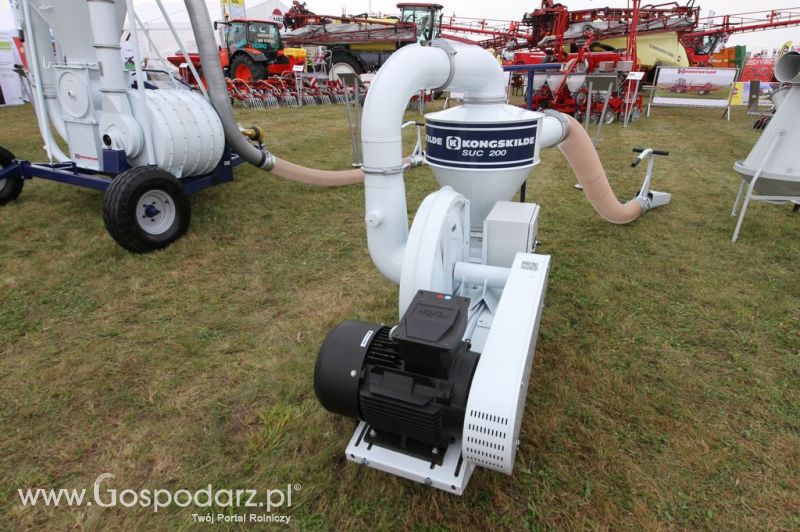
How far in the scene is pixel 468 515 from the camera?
2.03 metres

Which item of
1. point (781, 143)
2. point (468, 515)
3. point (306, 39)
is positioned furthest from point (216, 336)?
point (306, 39)

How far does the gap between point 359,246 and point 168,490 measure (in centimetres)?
311

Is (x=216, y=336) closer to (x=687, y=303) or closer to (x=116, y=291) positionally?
(x=116, y=291)

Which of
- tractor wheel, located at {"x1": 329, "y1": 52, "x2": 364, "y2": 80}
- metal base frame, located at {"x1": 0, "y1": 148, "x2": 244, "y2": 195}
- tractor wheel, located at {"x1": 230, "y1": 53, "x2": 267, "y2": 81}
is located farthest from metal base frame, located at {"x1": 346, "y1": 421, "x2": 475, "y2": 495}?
tractor wheel, located at {"x1": 329, "y1": 52, "x2": 364, "y2": 80}

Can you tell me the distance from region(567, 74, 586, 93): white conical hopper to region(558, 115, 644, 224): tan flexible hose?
845 cm

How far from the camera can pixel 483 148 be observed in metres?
2.96

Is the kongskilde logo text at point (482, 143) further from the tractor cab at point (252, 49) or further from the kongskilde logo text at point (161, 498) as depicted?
the tractor cab at point (252, 49)

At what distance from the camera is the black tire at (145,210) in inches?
163

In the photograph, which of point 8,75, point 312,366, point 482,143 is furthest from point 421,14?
point 312,366

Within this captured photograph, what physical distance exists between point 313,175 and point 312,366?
4207 millimetres

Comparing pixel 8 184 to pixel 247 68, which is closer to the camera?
pixel 8 184

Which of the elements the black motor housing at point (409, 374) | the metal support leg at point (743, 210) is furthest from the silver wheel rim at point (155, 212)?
the metal support leg at point (743, 210)

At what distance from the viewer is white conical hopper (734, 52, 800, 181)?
4.45 meters

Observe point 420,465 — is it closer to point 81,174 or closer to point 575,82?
point 81,174
